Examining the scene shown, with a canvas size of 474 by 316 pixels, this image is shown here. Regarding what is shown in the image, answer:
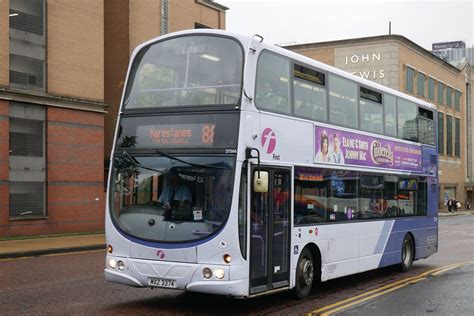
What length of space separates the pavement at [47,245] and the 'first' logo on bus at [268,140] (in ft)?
34.1

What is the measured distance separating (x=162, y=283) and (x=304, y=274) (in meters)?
2.76

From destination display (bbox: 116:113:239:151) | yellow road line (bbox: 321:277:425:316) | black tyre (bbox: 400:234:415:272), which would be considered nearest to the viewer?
destination display (bbox: 116:113:239:151)

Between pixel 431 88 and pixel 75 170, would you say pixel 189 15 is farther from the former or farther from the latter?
pixel 431 88

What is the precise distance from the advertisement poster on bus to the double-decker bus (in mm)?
52

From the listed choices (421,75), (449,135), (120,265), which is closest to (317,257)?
(120,265)

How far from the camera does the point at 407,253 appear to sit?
14.4 meters

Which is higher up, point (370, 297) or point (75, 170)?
point (75, 170)

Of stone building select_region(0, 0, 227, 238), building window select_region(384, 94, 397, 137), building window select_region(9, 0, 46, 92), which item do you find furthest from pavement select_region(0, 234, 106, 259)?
building window select_region(384, 94, 397, 137)

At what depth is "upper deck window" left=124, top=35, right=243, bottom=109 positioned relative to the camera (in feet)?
28.3

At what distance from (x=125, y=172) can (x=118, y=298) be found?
92.4 inches

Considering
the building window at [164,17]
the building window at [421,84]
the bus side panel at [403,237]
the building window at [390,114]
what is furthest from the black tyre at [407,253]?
the building window at [421,84]

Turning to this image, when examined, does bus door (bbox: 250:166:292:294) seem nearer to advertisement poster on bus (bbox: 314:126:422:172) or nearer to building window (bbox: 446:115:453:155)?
advertisement poster on bus (bbox: 314:126:422:172)

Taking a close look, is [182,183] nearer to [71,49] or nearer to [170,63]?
[170,63]

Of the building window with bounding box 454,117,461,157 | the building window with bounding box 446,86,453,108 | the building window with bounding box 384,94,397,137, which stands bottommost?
the building window with bounding box 384,94,397,137
